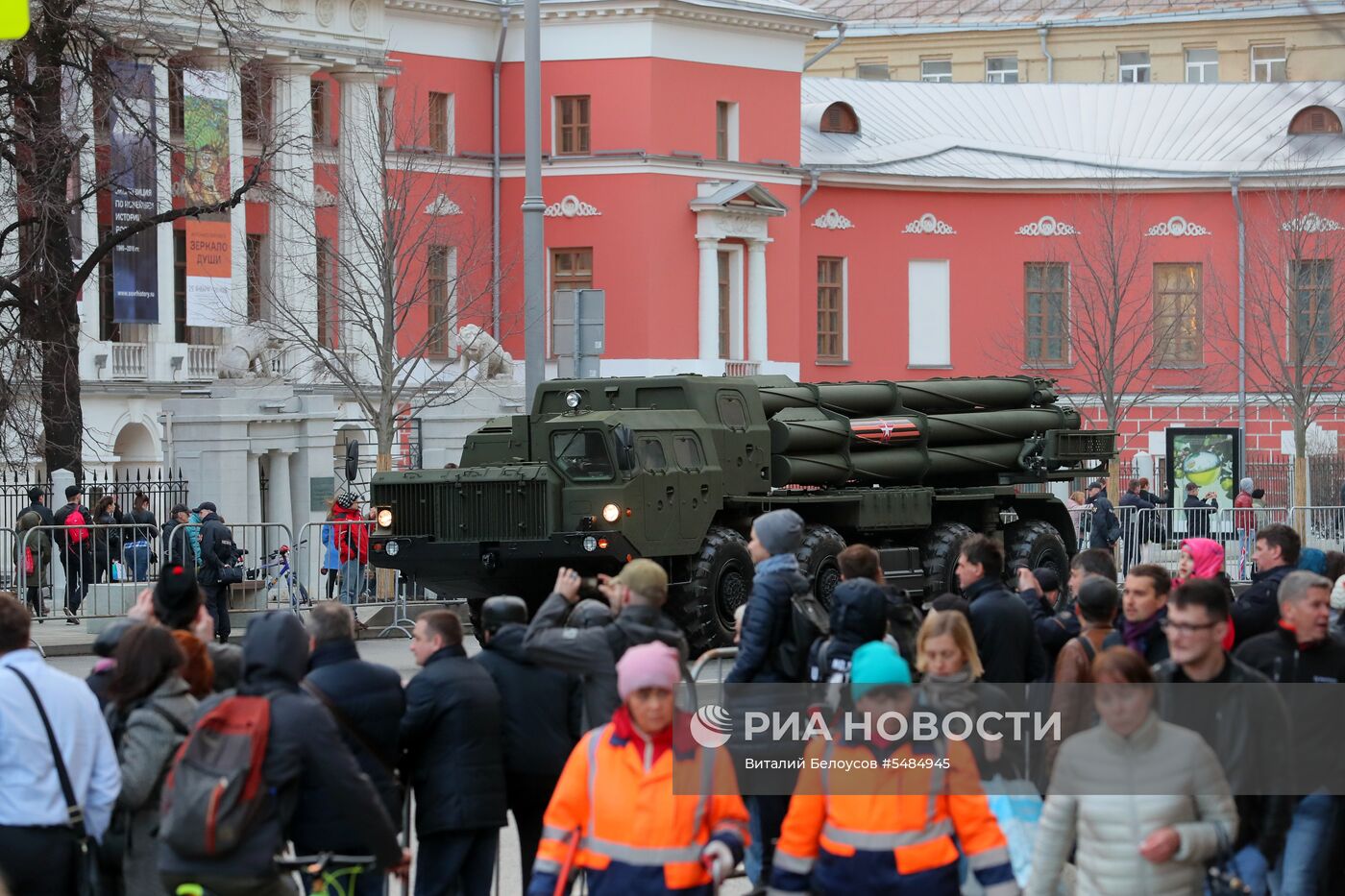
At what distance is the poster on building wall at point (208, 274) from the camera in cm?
4181

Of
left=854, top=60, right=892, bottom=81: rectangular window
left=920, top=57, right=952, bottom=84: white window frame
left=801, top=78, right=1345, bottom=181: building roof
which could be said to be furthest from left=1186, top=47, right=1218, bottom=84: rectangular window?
left=854, top=60, right=892, bottom=81: rectangular window

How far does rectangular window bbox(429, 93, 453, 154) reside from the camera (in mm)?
48906

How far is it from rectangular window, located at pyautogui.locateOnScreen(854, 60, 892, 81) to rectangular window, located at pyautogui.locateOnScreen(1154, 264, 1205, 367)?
672 inches

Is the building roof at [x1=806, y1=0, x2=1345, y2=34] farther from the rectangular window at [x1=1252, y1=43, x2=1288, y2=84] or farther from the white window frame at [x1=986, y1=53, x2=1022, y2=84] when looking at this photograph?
the rectangular window at [x1=1252, y1=43, x2=1288, y2=84]

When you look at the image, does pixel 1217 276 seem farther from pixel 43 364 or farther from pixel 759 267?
pixel 43 364

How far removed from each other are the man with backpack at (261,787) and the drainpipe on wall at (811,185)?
45.6 m

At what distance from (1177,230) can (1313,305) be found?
194 inches

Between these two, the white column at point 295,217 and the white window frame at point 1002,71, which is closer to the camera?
the white column at point 295,217

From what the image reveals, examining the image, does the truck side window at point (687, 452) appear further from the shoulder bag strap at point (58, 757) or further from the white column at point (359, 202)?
the shoulder bag strap at point (58, 757)

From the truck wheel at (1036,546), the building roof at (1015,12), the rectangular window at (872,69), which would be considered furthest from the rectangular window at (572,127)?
the truck wheel at (1036,546)

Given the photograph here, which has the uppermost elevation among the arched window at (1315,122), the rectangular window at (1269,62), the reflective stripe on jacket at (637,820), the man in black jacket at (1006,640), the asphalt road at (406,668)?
the rectangular window at (1269,62)

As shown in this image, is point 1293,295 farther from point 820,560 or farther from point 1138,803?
point 1138,803

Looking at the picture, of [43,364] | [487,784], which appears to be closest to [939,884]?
[487,784]

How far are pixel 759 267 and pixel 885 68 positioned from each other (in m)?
19.9
